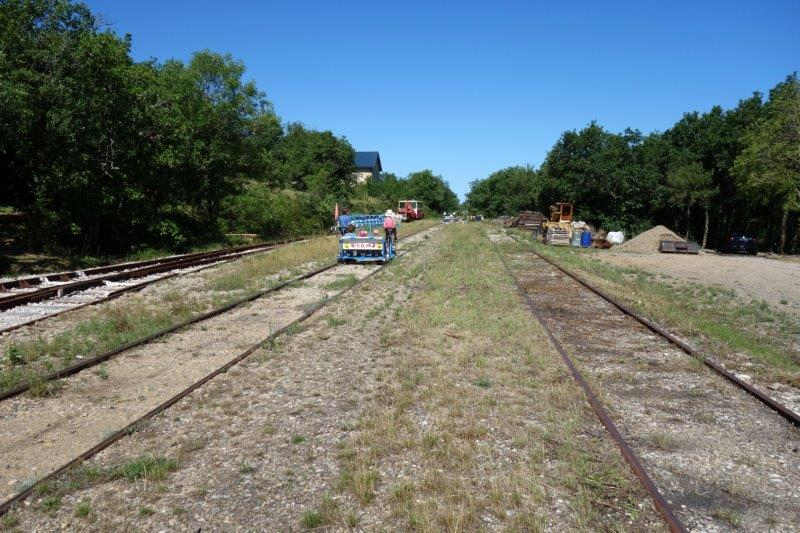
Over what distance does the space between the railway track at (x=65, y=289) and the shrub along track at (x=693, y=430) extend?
10.2 meters

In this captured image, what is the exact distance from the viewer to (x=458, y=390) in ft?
21.1

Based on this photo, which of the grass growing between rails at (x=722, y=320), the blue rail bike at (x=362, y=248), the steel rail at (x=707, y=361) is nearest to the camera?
the steel rail at (x=707, y=361)

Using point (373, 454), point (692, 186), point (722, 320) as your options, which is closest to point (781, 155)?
point (692, 186)

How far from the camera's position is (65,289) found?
12.4 m

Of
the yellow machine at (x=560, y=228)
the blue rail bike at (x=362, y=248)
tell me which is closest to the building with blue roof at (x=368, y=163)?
the yellow machine at (x=560, y=228)

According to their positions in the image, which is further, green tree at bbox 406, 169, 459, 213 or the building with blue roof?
the building with blue roof

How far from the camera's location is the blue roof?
12050 cm

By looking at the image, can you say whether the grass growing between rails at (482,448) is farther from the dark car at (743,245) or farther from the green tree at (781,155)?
the dark car at (743,245)

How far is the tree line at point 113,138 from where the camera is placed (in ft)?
55.1

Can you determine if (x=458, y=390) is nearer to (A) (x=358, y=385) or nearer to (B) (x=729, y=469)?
(A) (x=358, y=385)

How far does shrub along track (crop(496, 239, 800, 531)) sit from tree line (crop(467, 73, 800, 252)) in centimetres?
3379

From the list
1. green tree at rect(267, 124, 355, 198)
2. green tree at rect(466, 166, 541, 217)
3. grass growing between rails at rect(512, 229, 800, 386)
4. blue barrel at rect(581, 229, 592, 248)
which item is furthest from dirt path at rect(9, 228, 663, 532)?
green tree at rect(466, 166, 541, 217)

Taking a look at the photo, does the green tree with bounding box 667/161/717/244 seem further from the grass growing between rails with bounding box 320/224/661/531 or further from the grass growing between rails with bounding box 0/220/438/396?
the grass growing between rails with bounding box 320/224/661/531

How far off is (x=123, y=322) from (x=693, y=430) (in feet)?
30.8
